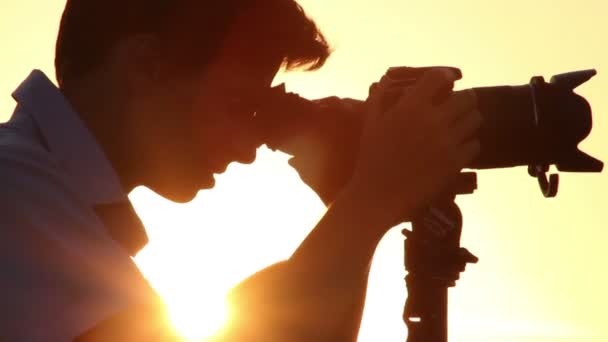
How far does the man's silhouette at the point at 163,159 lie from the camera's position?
1.66 m

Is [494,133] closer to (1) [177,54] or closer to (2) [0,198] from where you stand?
(1) [177,54]

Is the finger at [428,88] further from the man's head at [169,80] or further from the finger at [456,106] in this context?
the man's head at [169,80]

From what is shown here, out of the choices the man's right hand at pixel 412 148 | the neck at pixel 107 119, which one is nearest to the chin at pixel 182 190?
the neck at pixel 107 119

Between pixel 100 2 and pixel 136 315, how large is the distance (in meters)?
1.11

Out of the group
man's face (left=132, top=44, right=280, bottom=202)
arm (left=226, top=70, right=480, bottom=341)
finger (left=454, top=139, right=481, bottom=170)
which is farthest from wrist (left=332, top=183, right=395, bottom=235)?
man's face (left=132, top=44, right=280, bottom=202)

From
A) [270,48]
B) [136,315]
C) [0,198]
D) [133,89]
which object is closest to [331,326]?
[136,315]

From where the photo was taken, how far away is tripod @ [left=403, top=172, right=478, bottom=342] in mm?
A: 2465

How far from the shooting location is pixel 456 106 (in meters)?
2.13

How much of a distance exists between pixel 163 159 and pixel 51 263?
29.0 inches

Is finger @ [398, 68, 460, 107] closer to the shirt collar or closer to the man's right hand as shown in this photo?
the man's right hand

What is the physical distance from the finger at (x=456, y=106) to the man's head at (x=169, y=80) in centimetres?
57

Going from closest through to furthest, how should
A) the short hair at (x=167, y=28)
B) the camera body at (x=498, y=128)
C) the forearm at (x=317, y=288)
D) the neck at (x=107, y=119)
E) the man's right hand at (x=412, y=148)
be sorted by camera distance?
the forearm at (x=317, y=288)
the man's right hand at (x=412, y=148)
the neck at (x=107, y=119)
the short hair at (x=167, y=28)
the camera body at (x=498, y=128)

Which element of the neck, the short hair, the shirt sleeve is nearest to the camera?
the shirt sleeve

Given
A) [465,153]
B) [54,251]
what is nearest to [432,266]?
[465,153]
